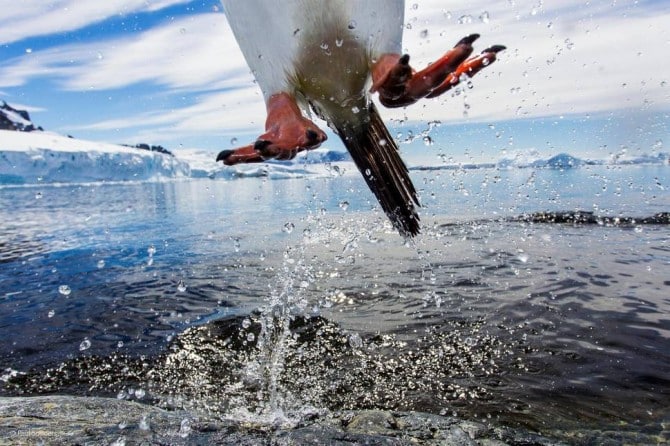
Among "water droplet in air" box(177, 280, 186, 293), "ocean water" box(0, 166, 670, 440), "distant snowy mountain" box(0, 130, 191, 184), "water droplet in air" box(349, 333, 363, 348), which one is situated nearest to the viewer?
"ocean water" box(0, 166, 670, 440)

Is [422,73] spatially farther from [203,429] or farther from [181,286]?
[181,286]

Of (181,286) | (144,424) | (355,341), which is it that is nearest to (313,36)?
(144,424)

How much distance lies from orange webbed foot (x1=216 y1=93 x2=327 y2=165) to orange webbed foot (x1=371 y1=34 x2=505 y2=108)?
0.27 m

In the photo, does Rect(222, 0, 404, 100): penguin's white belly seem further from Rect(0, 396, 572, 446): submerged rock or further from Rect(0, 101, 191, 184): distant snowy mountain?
Rect(0, 101, 191, 184): distant snowy mountain

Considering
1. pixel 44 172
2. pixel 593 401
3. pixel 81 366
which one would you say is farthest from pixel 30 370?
pixel 44 172

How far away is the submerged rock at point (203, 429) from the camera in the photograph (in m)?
2.78

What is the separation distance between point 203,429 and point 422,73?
2525mm

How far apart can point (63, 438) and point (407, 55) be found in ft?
9.01

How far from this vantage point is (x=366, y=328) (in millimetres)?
6156

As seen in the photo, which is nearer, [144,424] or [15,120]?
[144,424]

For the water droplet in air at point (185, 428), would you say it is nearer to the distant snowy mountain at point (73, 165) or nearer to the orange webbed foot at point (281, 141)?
the orange webbed foot at point (281, 141)

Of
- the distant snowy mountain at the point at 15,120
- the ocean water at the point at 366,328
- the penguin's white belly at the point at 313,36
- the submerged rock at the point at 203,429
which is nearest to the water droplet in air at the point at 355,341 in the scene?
the ocean water at the point at 366,328

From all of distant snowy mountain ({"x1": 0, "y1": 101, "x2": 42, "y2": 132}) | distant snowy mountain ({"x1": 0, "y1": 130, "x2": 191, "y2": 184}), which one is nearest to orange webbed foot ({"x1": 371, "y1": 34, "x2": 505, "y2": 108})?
distant snowy mountain ({"x1": 0, "y1": 130, "x2": 191, "y2": 184})

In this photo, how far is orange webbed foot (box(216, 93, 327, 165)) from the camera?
1.56 metres
